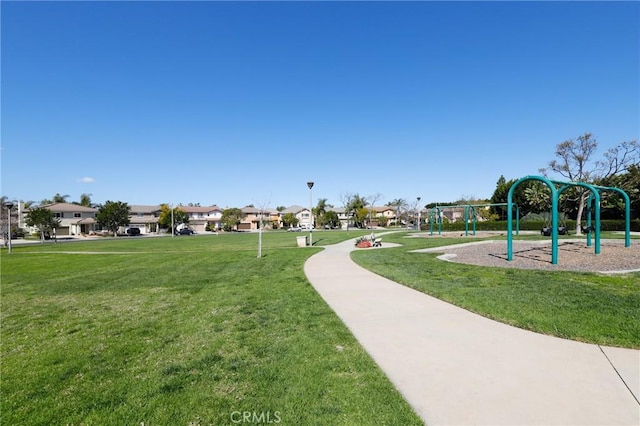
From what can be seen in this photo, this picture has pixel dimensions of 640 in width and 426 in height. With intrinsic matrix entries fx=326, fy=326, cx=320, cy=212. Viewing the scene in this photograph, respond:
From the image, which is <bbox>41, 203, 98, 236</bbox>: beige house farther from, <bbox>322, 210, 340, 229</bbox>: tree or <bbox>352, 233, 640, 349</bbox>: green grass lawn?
<bbox>352, 233, 640, 349</bbox>: green grass lawn

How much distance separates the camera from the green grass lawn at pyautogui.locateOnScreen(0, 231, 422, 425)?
2.99 metres

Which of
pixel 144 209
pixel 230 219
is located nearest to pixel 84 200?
pixel 144 209

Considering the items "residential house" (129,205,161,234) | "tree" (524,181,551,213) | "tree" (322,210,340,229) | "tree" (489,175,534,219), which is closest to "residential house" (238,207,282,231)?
"tree" (322,210,340,229)

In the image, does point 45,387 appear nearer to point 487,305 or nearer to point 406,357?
point 406,357

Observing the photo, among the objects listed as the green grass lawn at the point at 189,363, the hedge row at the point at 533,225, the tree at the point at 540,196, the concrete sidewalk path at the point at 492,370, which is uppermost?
the tree at the point at 540,196

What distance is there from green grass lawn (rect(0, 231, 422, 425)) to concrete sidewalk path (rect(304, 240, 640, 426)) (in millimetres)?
335

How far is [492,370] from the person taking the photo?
3619 millimetres

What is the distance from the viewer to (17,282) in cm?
1145

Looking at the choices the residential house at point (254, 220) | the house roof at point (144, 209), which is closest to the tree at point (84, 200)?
the house roof at point (144, 209)

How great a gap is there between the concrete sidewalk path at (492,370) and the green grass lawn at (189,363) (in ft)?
1.10

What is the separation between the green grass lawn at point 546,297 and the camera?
15.7ft

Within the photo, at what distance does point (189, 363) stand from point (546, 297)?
671 centimetres

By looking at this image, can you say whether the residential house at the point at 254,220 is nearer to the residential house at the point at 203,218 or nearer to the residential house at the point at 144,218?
the residential house at the point at 203,218

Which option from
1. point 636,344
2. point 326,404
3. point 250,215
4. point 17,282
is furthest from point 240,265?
point 250,215
